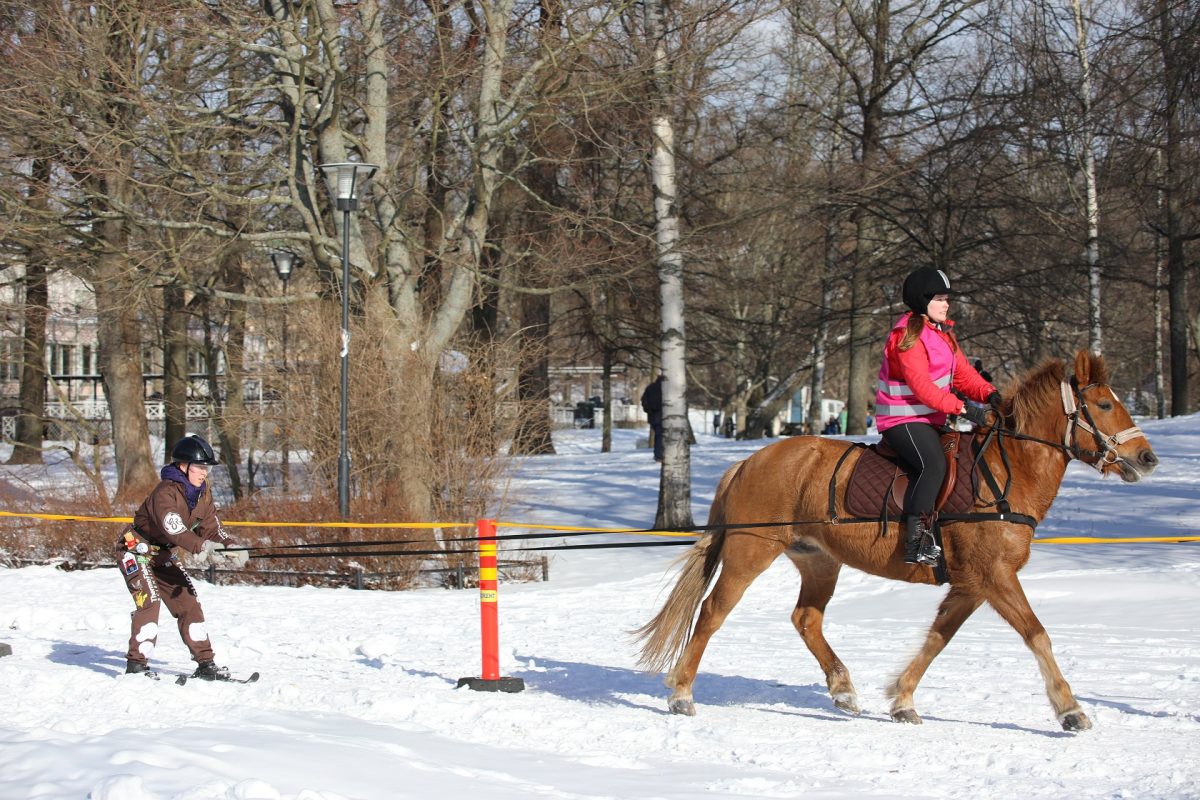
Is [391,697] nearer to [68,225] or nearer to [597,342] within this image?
[68,225]

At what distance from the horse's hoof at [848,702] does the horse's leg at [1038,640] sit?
3.68 feet

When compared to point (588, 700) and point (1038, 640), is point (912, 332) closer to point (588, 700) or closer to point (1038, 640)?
point (1038, 640)

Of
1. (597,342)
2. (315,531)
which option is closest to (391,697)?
(315,531)

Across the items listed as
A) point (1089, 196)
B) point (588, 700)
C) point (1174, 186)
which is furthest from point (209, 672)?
point (1089, 196)

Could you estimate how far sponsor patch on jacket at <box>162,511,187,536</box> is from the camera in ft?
29.7

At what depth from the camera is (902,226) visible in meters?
25.4

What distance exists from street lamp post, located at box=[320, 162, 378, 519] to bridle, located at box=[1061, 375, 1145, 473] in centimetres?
944

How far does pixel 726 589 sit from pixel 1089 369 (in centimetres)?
257

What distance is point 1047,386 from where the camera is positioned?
26.0ft

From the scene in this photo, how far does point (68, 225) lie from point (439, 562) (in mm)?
7287

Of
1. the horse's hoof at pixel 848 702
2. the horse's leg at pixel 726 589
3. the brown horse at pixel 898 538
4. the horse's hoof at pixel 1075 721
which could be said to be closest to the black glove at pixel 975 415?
the brown horse at pixel 898 538

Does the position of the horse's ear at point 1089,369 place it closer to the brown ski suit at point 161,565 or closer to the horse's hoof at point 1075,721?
the horse's hoof at point 1075,721

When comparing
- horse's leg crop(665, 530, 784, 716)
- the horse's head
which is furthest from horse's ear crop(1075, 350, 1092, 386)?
horse's leg crop(665, 530, 784, 716)

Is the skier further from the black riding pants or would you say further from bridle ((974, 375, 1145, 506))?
bridle ((974, 375, 1145, 506))
